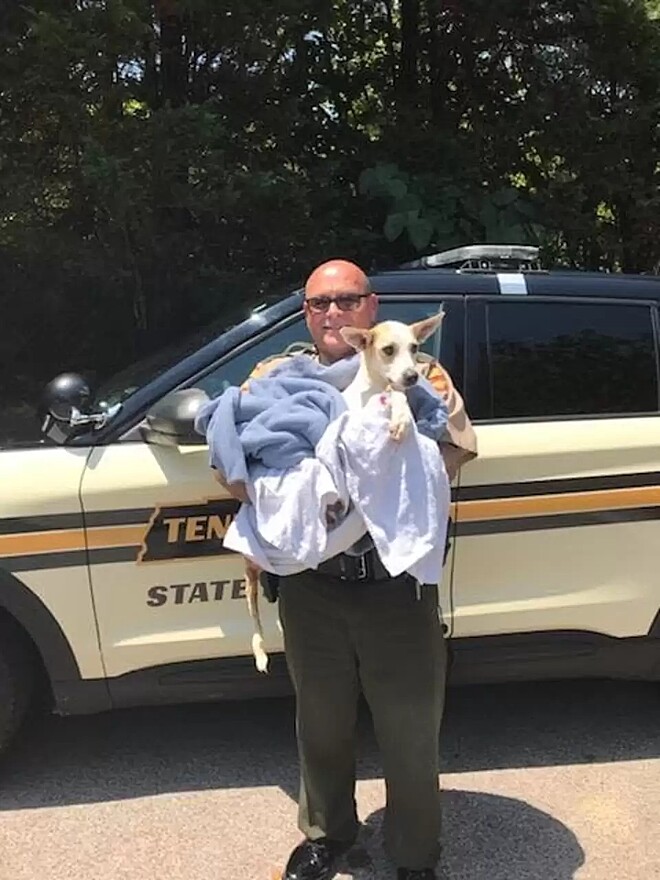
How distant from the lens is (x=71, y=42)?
19.1 ft

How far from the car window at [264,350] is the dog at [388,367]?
75 centimetres

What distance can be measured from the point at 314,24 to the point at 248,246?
150 cm

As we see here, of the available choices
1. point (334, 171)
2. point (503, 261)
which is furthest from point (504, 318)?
point (334, 171)

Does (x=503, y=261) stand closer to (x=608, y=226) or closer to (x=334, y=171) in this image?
(x=334, y=171)

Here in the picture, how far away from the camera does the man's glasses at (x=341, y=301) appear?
268cm

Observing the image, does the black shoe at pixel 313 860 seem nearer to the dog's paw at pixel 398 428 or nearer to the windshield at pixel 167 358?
the dog's paw at pixel 398 428

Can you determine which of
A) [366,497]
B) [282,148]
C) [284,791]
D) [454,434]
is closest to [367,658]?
[366,497]

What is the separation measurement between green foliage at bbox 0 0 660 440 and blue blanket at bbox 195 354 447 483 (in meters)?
3.56

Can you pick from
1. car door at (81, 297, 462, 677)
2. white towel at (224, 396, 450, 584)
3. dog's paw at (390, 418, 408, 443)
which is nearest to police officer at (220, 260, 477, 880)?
white towel at (224, 396, 450, 584)

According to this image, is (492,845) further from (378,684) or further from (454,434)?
(454,434)

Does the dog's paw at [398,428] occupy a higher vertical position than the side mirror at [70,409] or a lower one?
higher

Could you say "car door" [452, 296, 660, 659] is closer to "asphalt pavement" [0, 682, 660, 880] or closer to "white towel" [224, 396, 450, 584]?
"asphalt pavement" [0, 682, 660, 880]

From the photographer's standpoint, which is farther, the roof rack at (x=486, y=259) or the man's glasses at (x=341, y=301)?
the roof rack at (x=486, y=259)

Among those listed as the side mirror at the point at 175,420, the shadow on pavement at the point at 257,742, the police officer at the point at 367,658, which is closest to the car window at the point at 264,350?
the side mirror at the point at 175,420
